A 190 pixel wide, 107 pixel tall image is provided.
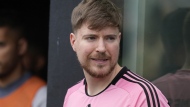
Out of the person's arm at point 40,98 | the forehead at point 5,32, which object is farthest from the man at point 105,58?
the forehead at point 5,32

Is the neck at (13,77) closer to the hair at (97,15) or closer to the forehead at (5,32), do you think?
the forehead at (5,32)

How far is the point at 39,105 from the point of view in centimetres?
527

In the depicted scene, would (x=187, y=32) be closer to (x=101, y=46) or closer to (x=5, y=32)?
(x=101, y=46)

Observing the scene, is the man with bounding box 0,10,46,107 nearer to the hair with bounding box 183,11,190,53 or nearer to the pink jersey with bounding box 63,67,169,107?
the hair with bounding box 183,11,190,53

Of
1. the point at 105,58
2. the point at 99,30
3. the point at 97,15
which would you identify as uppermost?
the point at 97,15

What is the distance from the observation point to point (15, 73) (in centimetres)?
537

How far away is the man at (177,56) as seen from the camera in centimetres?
445

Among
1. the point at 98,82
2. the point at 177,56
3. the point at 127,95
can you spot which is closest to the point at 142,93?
the point at 127,95

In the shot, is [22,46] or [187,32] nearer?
[187,32]

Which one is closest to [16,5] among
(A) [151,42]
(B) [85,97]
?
(A) [151,42]

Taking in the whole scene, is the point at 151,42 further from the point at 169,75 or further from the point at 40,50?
the point at 40,50

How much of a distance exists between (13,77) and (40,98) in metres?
0.49

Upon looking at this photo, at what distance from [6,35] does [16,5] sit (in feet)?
1.39

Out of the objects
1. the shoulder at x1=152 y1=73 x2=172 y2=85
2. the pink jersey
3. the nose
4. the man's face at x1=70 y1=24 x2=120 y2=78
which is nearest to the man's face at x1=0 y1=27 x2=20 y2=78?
the shoulder at x1=152 y1=73 x2=172 y2=85
